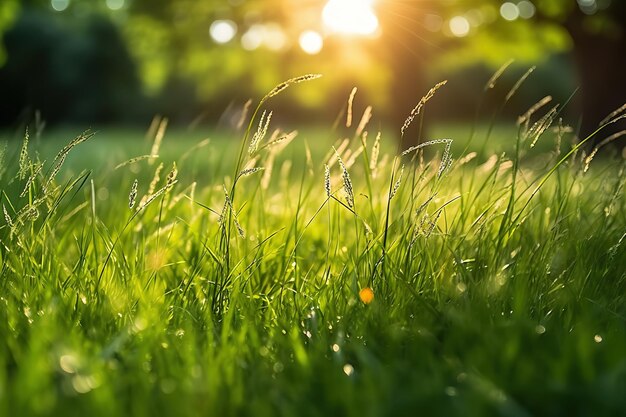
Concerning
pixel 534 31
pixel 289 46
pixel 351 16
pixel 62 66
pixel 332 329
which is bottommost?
pixel 62 66

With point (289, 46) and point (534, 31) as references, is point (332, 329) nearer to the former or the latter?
point (534, 31)

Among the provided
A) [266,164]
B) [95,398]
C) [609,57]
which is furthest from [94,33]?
[95,398]

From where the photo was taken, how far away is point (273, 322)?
192 centimetres

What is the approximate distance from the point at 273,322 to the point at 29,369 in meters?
0.75

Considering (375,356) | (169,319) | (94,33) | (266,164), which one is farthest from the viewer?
(94,33)

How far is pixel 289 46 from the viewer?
50.5 ft

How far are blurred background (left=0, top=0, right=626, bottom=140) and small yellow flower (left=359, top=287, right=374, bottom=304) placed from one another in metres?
1.05

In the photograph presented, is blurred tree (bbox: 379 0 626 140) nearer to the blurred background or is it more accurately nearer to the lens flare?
the blurred background

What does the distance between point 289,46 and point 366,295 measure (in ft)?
45.8

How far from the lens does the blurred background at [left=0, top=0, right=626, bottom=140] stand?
10820 mm

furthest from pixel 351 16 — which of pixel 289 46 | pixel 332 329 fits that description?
pixel 289 46

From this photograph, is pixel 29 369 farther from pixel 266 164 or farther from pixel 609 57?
pixel 609 57

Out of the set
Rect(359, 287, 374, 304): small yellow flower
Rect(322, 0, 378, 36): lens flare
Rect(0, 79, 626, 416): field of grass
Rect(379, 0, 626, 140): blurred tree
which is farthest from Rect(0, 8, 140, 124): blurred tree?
Rect(359, 287, 374, 304): small yellow flower

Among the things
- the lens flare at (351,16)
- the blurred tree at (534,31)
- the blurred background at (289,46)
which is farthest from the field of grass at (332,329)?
the blurred tree at (534,31)
